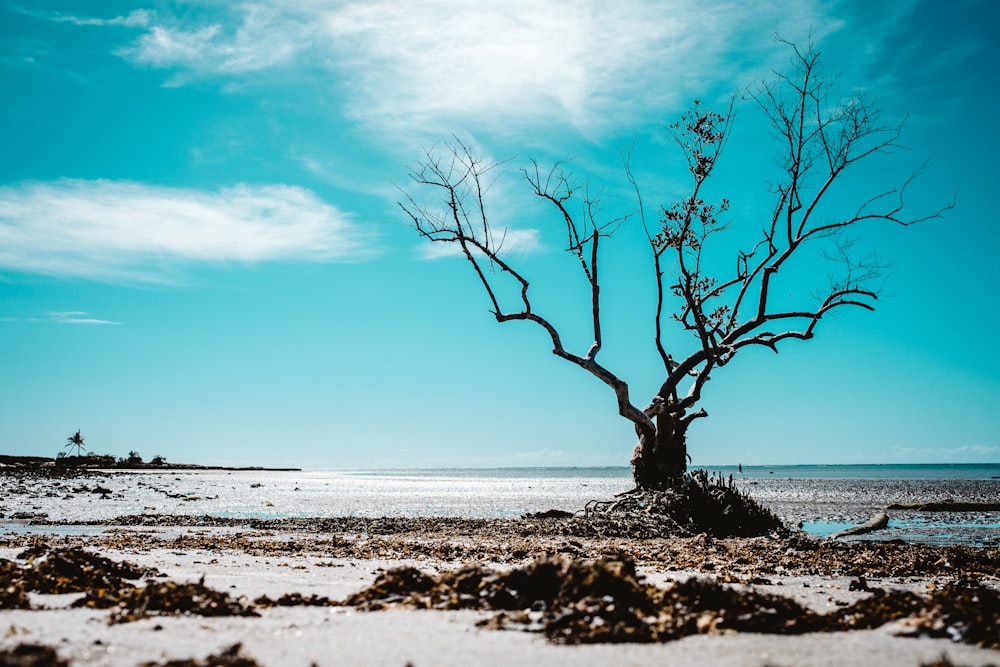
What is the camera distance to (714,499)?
534 inches

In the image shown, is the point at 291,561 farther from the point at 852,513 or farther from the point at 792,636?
the point at 852,513

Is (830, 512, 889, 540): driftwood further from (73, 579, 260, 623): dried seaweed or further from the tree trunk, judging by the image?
(73, 579, 260, 623): dried seaweed

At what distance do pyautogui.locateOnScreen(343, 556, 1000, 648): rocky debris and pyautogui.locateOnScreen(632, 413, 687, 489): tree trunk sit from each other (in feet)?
36.4

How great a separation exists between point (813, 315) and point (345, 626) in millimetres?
14929

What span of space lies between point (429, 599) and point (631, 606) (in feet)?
4.81

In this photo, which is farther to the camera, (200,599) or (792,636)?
(200,599)

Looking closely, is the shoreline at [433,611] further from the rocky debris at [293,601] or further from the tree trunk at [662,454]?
the tree trunk at [662,454]

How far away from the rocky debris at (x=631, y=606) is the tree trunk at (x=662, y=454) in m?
11.1

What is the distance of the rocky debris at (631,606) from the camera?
4.17m

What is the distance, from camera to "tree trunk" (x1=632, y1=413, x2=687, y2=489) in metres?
16.2

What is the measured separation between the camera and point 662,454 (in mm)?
16391

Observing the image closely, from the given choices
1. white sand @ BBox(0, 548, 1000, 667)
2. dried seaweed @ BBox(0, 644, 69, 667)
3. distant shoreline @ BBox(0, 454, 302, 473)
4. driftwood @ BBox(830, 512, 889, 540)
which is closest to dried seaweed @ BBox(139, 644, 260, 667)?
white sand @ BBox(0, 548, 1000, 667)

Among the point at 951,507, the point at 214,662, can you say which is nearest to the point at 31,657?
the point at 214,662

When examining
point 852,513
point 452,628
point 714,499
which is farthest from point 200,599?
point 852,513
